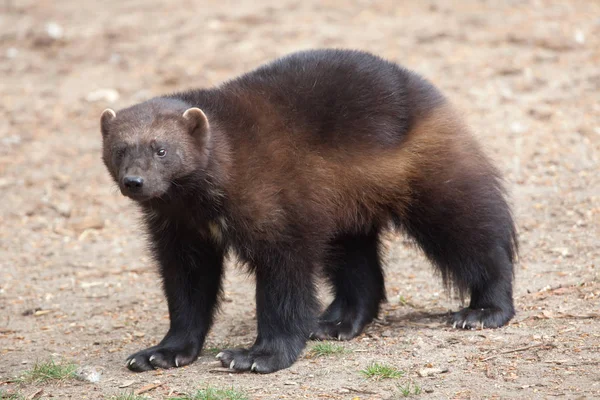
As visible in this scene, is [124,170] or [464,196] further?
[464,196]

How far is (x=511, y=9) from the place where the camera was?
43.1 feet

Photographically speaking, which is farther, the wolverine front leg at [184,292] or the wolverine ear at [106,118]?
the wolverine front leg at [184,292]

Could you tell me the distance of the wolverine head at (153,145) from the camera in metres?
5.52

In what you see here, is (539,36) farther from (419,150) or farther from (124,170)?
(124,170)

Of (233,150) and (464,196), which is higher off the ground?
(233,150)

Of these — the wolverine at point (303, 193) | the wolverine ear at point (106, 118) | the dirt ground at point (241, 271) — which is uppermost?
the wolverine ear at point (106, 118)

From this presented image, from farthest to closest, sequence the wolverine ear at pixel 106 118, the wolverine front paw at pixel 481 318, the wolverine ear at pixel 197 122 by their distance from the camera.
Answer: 1. the wolverine front paw at pixel 481 318
2. the wolverine ear at pixel 106 118
3. the wolverine ear at pixel 197 122

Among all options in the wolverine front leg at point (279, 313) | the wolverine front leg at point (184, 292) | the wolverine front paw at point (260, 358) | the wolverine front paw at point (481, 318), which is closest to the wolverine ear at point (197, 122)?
the wolverine front leg at point (184, 292)

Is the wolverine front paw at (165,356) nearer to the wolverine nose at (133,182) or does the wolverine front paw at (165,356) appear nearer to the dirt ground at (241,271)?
the dirt ground at (241,271)

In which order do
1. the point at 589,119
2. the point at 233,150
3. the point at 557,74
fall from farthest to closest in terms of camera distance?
the point at 557,74
the point at 589,119
the point at 233,150

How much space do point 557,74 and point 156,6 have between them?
20.4ft

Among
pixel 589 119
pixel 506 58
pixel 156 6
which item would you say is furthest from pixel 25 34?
pixel 589 119

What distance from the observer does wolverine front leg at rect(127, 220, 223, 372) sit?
6141mm

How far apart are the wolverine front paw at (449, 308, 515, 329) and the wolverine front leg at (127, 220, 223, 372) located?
169 centimetres
